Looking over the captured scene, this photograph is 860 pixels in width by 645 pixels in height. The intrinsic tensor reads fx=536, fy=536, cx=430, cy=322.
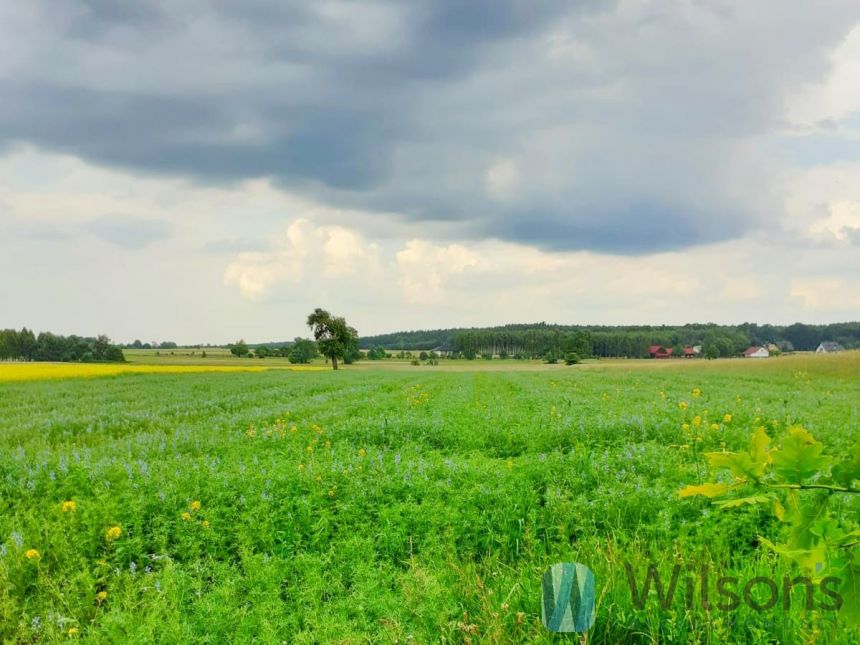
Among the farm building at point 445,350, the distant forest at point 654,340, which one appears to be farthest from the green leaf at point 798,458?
the farm building at point 445,350

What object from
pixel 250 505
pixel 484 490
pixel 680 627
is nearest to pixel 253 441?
pixel 250 505

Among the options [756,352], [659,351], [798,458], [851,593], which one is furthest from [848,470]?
[756,352]

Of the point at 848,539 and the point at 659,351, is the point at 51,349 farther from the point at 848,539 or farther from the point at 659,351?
the point at 659,351

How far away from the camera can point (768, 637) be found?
132 inches

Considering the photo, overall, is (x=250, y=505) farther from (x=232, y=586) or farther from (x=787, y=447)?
(x=787, y=447)

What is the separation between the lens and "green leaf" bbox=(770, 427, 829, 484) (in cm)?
136

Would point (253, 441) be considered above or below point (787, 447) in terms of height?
below

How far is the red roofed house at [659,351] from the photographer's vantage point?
123169 mm

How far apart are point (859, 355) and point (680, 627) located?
50270mm

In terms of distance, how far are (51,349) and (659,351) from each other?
11868 centimetres

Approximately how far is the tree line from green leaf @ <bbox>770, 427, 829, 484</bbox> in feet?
276

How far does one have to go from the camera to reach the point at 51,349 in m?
76.2

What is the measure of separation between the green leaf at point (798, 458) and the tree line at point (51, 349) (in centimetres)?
8421

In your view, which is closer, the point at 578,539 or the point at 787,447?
the point at 787,447
